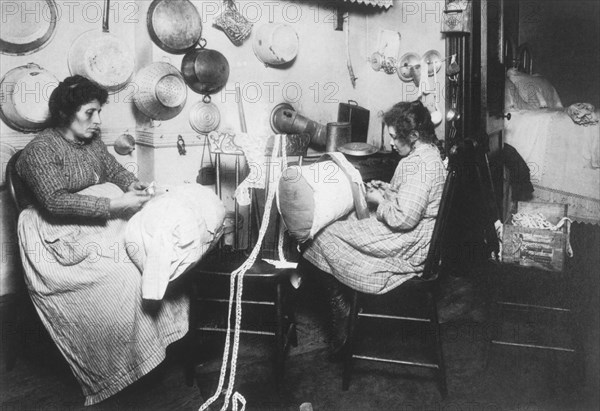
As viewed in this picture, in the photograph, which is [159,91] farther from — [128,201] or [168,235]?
[168,235]

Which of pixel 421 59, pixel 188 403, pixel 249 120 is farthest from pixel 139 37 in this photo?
pixel 421 59

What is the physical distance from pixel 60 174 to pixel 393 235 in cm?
164

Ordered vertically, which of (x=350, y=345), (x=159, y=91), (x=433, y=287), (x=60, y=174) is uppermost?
(x=159, y=91)

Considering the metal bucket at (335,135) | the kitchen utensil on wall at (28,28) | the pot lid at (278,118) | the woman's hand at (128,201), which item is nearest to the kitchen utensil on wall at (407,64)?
the metal bucket at (335,135)

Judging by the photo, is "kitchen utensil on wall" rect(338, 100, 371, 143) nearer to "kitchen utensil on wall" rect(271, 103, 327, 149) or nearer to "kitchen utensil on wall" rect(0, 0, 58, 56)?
"kitchen utensil on wall" rect(271, 103, 327, 149)

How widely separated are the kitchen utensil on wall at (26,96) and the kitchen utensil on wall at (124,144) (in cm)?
46

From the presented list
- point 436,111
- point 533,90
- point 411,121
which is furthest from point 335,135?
point 533,90

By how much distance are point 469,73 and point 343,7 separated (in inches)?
49.4

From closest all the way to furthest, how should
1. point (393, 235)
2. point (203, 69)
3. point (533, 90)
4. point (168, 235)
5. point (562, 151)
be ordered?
point (168, 235)
point (393, 235)
point (203, 69)
point (562, 151)
point (533, 90)

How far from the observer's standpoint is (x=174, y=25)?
10.5 feet

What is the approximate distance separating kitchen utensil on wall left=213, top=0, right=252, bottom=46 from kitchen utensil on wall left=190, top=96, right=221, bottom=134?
1.54 ft

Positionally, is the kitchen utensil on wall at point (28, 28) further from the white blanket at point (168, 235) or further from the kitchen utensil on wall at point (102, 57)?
the white blanket at point (168, 235)

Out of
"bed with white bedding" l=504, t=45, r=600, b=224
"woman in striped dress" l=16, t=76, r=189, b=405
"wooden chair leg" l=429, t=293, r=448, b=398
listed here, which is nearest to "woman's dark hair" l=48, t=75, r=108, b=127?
"woman in striped dress" l=16, t=76, r=189, b=405

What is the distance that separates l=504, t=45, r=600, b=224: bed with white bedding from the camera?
4.20m
